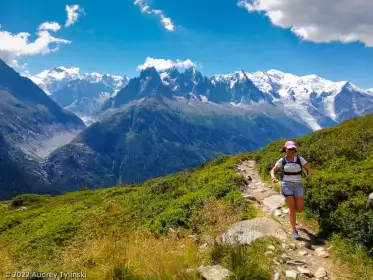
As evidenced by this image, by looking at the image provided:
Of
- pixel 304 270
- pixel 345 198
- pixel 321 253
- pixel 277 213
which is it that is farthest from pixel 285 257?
pixel 277 213

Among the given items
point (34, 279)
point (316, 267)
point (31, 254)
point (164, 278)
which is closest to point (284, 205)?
point (316, 267)

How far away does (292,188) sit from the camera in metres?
14.4

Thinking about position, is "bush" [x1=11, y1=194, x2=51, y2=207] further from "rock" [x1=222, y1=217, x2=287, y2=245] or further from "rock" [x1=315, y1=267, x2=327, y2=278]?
"rock" [x1=315, y1=267, x2=327, y2=278]

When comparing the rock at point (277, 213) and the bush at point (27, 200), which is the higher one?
the rock at point (277, 213)

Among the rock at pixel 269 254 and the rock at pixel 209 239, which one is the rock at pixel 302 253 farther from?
the rock at pixel 209 239

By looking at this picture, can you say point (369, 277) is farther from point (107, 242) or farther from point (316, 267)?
point (107, 242)

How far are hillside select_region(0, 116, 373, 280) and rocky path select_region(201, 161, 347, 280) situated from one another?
1.65ft

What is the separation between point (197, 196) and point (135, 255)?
14.1 metres

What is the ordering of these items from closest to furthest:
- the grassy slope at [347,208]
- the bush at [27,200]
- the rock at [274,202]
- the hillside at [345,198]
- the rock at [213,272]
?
the rock at [213,272]
the grassy slope at [347,208]
the hillside at [345,198]
the rock at [274,202]
the bush at [27,200]

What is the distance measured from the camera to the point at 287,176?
14469 mm

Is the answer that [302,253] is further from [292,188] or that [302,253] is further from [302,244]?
[292,188]

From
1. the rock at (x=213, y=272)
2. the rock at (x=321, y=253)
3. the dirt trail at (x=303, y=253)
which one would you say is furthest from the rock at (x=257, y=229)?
the rock at (x=213, y=272)

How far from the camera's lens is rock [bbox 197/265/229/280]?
8.50 m

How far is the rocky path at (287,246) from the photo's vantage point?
Result: 412 inches
